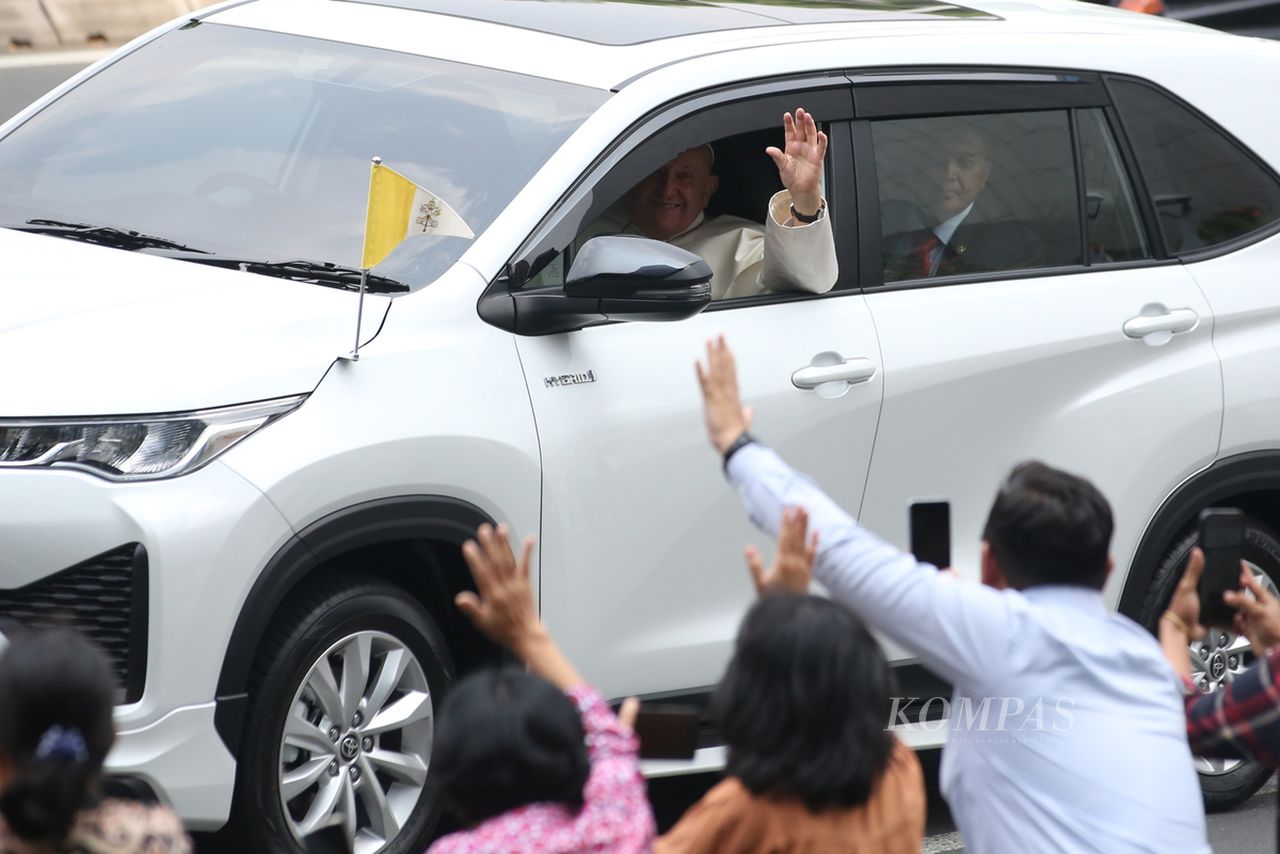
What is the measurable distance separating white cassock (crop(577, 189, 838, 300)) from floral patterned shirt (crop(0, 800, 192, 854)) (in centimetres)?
243

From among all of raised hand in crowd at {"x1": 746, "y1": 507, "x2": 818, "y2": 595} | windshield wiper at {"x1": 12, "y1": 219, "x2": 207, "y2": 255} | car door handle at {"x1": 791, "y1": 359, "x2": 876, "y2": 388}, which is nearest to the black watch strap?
raised hand in crowd at {"x1": 746, "y1": 507, "x2": 818, "y2": 595}

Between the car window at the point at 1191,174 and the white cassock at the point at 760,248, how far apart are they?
3.85 feet

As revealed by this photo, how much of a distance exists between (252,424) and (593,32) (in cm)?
165

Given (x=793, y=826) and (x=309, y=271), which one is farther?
(x=309, y=271)

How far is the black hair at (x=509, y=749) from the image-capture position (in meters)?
2.41

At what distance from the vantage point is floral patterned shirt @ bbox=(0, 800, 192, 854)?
2.31 meters

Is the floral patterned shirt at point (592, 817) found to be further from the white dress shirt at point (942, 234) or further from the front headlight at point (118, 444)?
the white dress shirt at point (942, 234)

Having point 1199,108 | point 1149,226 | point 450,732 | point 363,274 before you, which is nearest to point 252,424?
point 363,274

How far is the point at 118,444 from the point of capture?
3.67 m

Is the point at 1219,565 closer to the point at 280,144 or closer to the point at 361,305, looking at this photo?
the point at 361,305

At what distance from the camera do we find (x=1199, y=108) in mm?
5594

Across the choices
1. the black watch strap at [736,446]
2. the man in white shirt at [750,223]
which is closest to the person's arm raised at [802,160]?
the man in white shirt at [750,223]

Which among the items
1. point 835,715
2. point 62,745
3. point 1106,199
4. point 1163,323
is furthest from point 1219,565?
point 1106,199

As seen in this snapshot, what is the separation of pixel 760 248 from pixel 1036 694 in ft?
7.44
